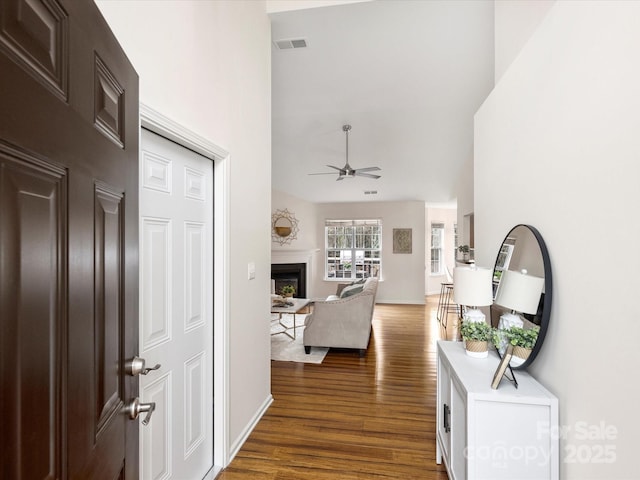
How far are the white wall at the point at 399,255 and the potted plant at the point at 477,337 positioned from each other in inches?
264

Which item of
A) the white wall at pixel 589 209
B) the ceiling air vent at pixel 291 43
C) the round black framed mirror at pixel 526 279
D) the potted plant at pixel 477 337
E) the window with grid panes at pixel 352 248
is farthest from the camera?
the window with grid panes at pixel 352 248

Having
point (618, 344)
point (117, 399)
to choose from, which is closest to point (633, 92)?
Answer: point (618, 344)

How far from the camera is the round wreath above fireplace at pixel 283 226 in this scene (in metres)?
7.34

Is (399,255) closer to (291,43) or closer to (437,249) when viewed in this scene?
(437,249)

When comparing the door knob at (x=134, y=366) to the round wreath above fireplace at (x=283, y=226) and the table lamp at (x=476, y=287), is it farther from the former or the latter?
the round wreath above fireplace at (x=283, y=226)

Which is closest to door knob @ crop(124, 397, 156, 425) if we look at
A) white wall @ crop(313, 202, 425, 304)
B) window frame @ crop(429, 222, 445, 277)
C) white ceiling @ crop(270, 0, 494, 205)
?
white ceiling @ crop(270, 0, 494, 205)

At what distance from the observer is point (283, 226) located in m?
7.54

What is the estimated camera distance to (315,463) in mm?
2217

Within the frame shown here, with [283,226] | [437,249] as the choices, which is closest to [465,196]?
[283,226]

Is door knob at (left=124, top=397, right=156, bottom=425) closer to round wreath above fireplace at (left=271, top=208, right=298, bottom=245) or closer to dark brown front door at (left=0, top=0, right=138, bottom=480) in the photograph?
dark brown front door at (left=0, top=0, right=138, bottom=480)

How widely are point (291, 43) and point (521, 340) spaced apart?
10.3ft

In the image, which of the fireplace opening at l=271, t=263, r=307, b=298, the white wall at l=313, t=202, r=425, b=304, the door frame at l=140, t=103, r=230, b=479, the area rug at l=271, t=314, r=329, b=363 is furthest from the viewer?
the white wall at l=313, t=202, r=425, b=304

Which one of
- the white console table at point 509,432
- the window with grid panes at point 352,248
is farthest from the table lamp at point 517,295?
the window with grid panes at point 352,248

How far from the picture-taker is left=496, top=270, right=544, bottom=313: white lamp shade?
1.59 m
